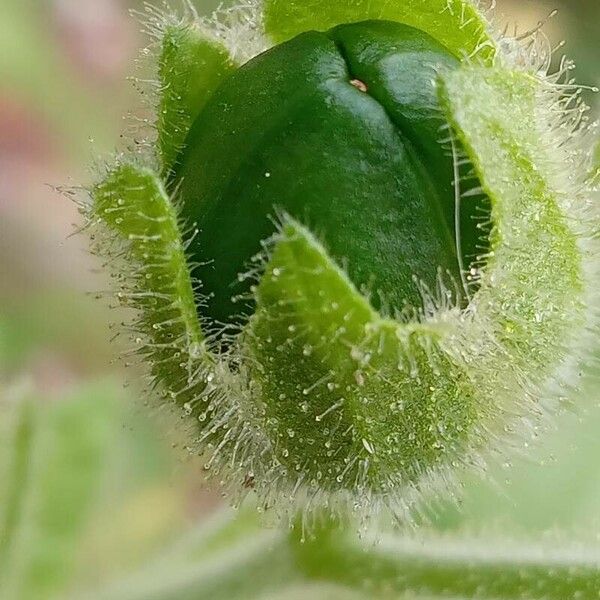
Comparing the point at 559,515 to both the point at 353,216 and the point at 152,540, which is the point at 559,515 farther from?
the point at 353,216

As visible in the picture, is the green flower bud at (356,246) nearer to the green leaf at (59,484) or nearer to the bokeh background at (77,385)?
the bokeh background at (77,385)

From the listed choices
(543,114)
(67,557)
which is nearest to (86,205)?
(543,114)

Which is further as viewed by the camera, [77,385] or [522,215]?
[77,385]

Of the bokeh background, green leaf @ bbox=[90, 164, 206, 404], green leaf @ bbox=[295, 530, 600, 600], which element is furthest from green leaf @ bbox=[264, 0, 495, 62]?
the bokeh background

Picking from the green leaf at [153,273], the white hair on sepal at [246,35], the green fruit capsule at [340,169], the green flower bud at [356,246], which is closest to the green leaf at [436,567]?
the green flower bud at [356,246]

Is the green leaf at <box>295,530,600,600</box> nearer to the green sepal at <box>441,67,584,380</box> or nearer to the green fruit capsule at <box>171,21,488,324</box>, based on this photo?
the green sepal at <box>441,67,584,380</box>

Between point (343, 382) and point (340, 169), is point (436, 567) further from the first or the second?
point (340, 169)

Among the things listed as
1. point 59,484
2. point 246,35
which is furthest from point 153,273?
point 59,484

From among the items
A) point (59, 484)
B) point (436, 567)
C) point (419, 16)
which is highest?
point (419, 16)
